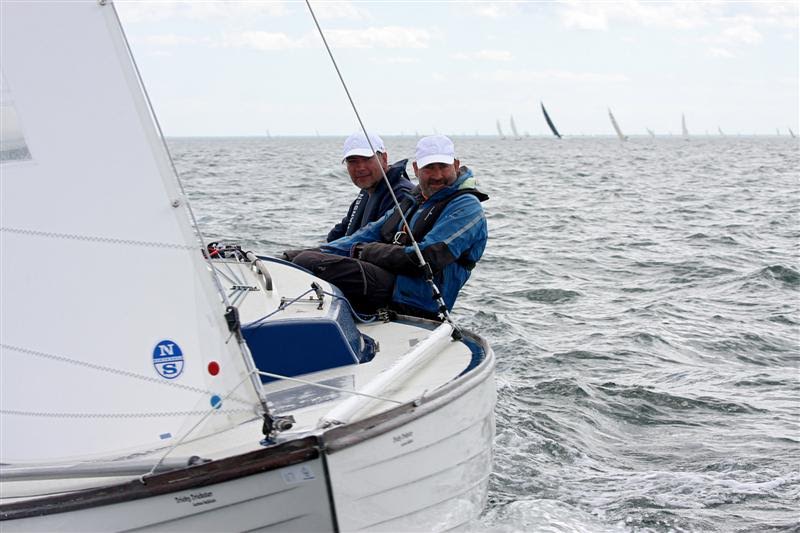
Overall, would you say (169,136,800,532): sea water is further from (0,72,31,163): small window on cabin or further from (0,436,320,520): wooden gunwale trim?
(0,72,31,163): small window on cabin

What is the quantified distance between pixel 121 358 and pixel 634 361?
458cm

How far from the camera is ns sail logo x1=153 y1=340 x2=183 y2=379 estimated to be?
2.82 meters

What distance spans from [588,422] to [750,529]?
4.95 ft

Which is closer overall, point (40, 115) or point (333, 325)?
point (40, 115)

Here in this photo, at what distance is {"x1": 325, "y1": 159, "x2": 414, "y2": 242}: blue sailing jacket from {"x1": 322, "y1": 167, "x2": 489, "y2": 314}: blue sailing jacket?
0.86 feet

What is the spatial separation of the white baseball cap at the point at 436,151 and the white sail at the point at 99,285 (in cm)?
204

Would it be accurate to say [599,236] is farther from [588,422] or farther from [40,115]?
[40,115]

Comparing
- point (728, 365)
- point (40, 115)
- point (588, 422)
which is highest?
point (40, 115)

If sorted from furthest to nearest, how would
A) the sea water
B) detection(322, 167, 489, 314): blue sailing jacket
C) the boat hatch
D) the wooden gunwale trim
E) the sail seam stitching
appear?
detection(322, 167, 489, 314): blue sailing jacket → the sea water → the boat hatch → the sail seam stitching → the wooden gunwale trim

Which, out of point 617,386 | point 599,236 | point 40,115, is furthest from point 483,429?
point 599,236

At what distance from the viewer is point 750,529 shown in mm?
3969

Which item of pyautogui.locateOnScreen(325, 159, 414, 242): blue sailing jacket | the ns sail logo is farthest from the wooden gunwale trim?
pyautogui.locateOnScreen(325, 159, 414, 242): blue sailing jacket

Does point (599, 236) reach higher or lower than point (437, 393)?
lower

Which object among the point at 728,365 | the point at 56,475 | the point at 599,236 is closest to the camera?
the point at 56,475
